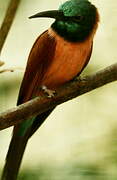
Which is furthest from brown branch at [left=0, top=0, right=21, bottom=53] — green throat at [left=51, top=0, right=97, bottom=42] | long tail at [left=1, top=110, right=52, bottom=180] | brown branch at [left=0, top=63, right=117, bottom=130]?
long tail at [left=1, top=110, right=52, bottom=180]

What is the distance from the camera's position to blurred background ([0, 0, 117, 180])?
4.48 feet

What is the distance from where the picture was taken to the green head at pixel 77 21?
5.61 feet

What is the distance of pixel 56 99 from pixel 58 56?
27 cm

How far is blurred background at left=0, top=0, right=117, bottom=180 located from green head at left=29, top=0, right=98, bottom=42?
17 cm

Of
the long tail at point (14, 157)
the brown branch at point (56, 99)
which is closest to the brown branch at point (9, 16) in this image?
the brown branch at point (56, 99)

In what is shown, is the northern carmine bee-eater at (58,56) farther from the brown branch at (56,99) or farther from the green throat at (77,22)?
the brown branch at (56,99)

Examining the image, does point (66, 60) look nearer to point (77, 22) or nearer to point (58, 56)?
point (58, 56)

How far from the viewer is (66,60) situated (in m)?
1.76

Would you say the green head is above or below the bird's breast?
above

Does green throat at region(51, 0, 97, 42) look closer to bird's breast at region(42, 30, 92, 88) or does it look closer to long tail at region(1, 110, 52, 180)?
bird's breast at region(42, 30, 92, 88)

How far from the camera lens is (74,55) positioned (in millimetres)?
1756

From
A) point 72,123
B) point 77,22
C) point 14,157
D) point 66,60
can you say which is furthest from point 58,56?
point 72,123

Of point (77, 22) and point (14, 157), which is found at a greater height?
point (77, 22)

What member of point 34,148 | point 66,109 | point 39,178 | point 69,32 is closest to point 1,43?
point 39,178
